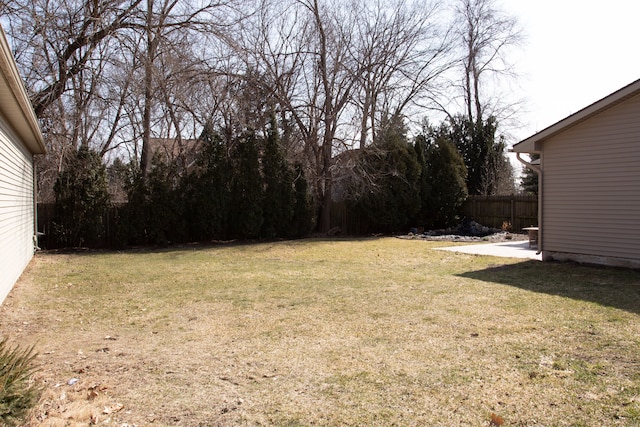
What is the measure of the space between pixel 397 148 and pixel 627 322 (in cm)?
1355

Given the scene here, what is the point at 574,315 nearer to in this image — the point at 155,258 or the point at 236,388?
the point at 236,388

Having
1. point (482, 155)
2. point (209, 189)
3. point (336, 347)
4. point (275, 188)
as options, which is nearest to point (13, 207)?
point (336, 347)

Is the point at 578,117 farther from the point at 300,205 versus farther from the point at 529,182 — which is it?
the point at 529,182

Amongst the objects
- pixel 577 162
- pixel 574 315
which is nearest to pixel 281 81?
pixel 577 162

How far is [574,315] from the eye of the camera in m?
5.35

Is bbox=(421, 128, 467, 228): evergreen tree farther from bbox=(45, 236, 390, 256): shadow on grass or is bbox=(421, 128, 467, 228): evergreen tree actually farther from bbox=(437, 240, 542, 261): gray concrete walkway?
bbox=(437, 240, 542, 261): gray concrete walkway

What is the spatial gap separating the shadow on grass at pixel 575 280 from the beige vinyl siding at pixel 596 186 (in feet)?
1.68

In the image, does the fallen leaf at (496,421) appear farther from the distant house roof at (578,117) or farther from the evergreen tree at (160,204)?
the evergreen tree at (160,204)

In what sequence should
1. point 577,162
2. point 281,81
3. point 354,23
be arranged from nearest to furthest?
point 577,162, point 281,81, point 354,23

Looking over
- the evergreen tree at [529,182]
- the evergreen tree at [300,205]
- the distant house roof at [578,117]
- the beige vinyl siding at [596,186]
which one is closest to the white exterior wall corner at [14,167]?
the evergreen tree at [300,205]

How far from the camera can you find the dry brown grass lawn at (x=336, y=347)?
3.03 m

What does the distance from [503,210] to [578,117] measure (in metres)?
10.3

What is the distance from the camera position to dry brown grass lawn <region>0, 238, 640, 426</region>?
3.03m

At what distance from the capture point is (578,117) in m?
8.95
